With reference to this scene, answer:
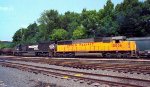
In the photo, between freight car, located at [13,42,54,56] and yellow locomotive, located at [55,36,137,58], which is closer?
yellow locomotive, located at [55,36,137,58]

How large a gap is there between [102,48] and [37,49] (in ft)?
59.8

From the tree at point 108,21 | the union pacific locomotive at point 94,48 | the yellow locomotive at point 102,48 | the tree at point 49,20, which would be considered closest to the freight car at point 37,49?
the union pacific locomotive at point 94,48

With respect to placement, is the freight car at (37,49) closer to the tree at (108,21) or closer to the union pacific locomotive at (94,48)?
the union pacific locomotive at (94,48)

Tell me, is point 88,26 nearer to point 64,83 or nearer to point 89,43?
point 89,43

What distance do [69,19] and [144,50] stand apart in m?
76.2

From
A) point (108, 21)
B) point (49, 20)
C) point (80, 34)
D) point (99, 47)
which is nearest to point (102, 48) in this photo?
point (99, 47)

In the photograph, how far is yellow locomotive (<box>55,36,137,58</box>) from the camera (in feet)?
110

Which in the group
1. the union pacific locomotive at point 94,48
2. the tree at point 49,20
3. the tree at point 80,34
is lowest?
the union pacific locomotive at point 94,48

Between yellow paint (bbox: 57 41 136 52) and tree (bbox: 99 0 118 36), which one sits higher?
tree (bbox: 99 0 118 36)

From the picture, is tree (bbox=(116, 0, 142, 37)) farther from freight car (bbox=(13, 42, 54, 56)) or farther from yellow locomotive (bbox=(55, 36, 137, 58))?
yellow locomotive (bbox=(55, 36, 137, 58))

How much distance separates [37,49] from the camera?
51.7 m

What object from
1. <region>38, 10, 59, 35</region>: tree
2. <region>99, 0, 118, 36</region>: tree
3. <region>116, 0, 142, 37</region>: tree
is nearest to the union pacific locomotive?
<region>99, 0, 118, 36</region>: tree

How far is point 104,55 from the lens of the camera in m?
36.8

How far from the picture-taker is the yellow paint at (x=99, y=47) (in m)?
33.4
